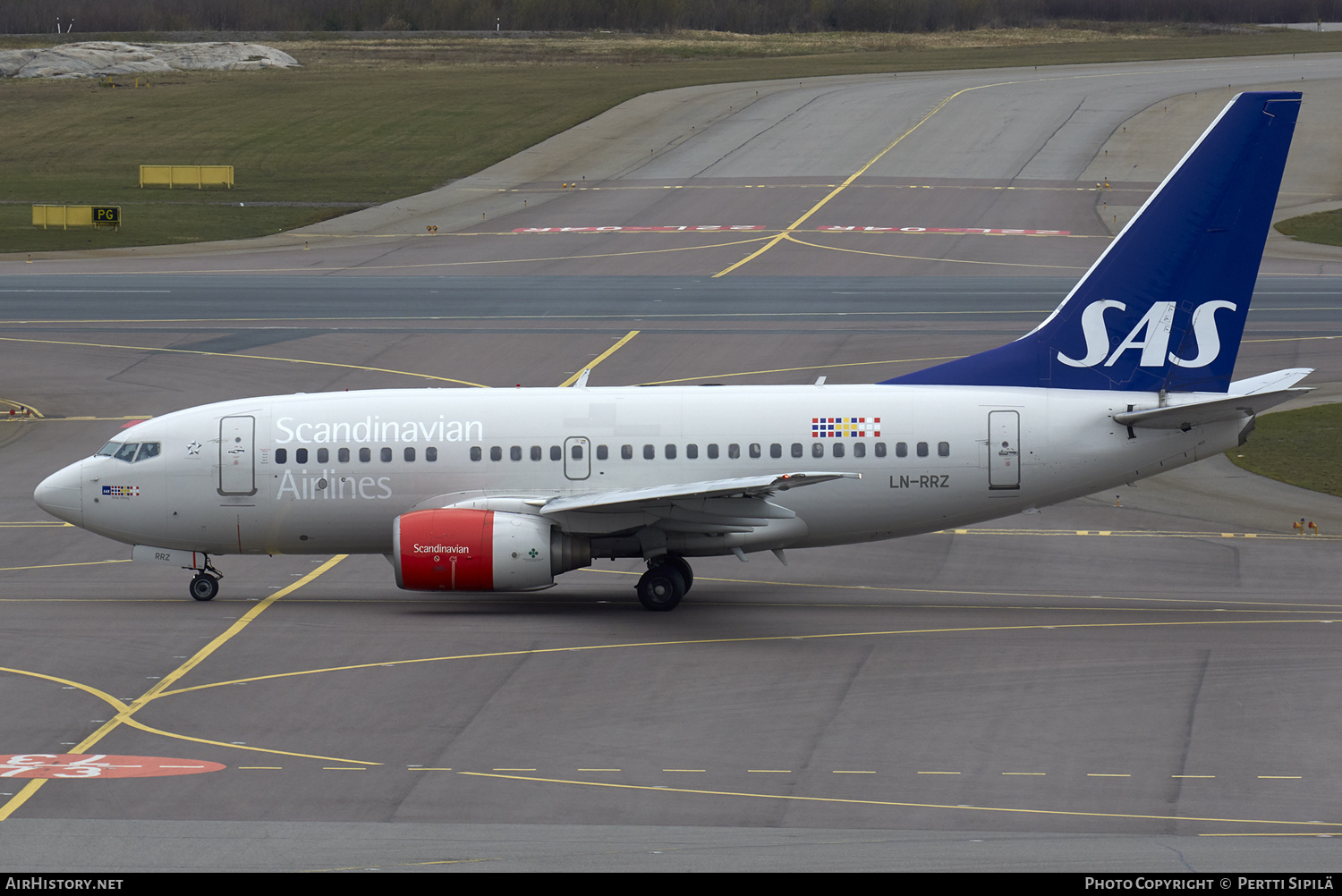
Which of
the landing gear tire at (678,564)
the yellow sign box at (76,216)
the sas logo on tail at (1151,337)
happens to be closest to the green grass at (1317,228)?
the sas logo on tail at (1151,337)

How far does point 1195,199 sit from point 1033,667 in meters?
10.9

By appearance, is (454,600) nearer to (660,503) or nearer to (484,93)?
(660,503)

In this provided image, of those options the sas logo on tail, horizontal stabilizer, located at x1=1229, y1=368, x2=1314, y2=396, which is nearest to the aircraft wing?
the sas logo on tail

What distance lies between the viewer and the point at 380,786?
2303 centimetres

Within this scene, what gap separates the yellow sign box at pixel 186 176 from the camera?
339 feet

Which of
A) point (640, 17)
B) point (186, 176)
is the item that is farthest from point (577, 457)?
point (640, 17)

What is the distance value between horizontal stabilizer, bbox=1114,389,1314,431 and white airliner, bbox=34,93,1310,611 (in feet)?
0.17

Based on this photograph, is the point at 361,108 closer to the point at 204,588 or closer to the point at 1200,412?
the point at 204,588

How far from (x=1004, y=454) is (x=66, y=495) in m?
20.0

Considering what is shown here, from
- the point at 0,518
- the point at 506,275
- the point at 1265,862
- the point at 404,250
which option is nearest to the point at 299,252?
the point at 404,250

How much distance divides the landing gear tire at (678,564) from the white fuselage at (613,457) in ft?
1.13

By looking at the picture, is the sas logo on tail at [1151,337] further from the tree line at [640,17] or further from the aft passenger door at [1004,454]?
the tree line at [640,17]

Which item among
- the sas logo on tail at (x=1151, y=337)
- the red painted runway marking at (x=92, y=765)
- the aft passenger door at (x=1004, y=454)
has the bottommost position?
the red painted runway marking at (x=92, y=765)

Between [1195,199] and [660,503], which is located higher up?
[1195,199]
